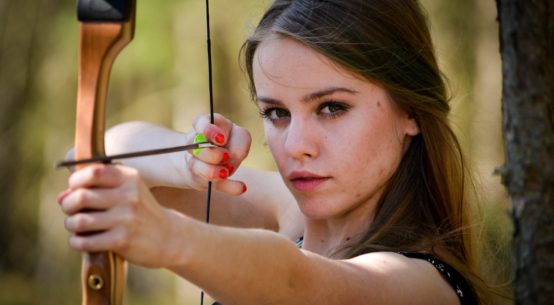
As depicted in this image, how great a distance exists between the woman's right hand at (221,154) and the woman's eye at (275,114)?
0.20 feet

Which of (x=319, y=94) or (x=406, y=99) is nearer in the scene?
(x=319, y=94)

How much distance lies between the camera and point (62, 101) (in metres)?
7.93

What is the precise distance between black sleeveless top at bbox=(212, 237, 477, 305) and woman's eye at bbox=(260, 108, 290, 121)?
1.35 feet

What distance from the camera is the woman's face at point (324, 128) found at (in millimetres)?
1798

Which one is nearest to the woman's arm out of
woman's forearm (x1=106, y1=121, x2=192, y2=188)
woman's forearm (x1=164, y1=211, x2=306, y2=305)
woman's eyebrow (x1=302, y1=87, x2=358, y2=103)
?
woman's forearm (x1=164, y1=211, x2=306, y2=305)

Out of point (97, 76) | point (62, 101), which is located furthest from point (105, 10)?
point (62, 101)

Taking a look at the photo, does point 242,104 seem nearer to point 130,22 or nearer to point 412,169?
point 412,169

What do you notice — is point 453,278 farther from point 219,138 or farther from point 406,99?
point 219,138

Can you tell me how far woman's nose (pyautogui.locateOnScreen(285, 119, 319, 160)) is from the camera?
178 centimetres

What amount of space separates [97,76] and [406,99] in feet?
2.85

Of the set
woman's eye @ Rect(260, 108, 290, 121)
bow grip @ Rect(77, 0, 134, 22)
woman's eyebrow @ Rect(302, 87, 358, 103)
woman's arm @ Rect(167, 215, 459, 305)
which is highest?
bow grip @ Rect(77, 0, 134, 22)

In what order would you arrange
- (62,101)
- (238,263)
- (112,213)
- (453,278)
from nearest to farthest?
1. (112,213)
2. (238,263)
3. (453,278)
4. (62,101)

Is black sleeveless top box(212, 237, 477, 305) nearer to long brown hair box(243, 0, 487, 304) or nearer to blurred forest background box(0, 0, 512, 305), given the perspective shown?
long brown hair box(243, 0, 487, 304)

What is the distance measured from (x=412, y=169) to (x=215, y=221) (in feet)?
2.46
